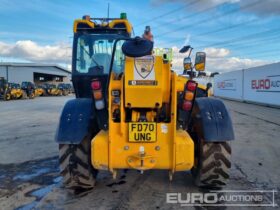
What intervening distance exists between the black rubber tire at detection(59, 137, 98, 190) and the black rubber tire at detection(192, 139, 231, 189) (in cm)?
163

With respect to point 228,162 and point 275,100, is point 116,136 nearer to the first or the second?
point 228,162

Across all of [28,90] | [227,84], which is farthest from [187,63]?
[28,90]

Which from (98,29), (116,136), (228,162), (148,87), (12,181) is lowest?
(12,181)

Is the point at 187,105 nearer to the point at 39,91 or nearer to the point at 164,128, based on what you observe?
the point at 164,128

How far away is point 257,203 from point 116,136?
2107 mm

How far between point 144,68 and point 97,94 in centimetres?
75

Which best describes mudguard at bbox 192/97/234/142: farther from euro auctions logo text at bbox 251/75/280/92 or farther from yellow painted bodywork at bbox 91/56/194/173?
euro auctions logo text at bbox 251/75/280/92

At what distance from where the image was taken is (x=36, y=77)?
63875 millimetres

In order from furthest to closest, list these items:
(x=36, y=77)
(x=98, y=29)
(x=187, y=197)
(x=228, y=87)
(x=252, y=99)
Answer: (x=36, y=77) < (x=228, y=87) < (x=252, y=99) < (x=98, y=29) < (x=187, y=197)

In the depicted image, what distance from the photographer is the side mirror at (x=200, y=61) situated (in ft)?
17.5

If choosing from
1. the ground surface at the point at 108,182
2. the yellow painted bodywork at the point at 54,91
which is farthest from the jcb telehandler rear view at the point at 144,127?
the yellow painted bodywork at the point at 54,91

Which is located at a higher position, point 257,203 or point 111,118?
point 111,118

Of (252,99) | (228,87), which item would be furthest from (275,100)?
(228,87)

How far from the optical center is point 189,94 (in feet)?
15.0
